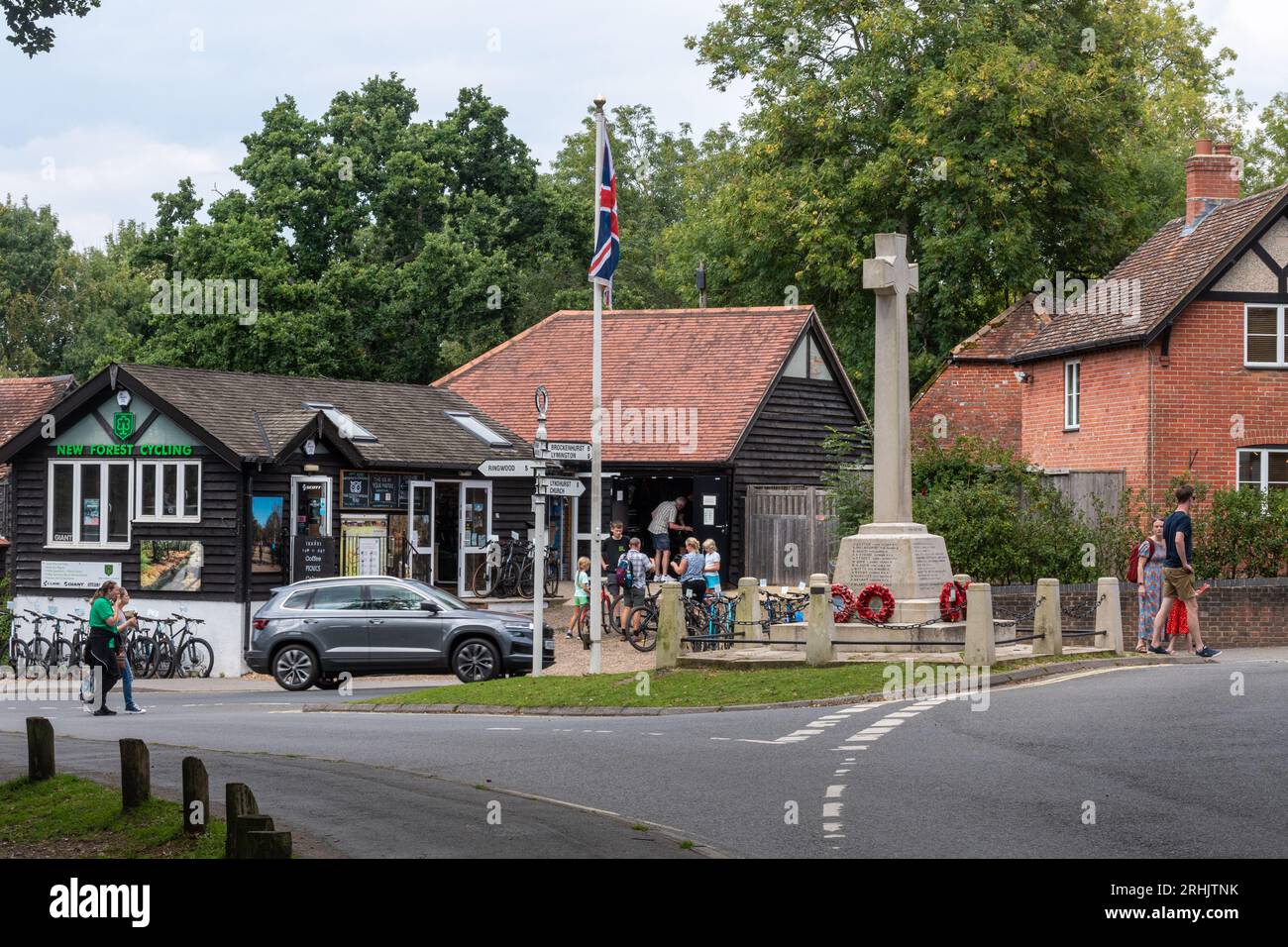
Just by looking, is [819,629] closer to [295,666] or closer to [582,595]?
[295,666]

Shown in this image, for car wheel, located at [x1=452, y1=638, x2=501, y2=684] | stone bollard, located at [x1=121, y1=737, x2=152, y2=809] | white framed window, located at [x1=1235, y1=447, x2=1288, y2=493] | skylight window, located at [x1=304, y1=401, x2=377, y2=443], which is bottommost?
car wheel, located at [x1=452, y1=638, x2=501, y2=684]

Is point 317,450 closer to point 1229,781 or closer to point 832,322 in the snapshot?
point 832,322

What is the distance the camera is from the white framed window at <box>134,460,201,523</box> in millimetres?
33844

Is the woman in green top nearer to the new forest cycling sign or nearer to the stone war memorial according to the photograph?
the stone war memorial

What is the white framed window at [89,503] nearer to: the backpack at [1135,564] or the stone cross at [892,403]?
the stone cross at [892,403]

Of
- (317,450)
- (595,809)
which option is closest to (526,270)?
(317,450)

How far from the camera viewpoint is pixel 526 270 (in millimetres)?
54438

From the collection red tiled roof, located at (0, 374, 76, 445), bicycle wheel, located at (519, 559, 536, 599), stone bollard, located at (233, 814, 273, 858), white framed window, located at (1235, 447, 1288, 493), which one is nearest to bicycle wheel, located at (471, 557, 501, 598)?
bicycle wheel, located at (519, 559, 536, 599)

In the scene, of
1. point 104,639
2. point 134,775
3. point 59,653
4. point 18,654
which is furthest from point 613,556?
point 134,775

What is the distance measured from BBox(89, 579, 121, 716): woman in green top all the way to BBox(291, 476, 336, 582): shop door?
9.37 m

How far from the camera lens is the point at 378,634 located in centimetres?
2712

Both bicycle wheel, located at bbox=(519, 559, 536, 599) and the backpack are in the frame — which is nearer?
the backpack

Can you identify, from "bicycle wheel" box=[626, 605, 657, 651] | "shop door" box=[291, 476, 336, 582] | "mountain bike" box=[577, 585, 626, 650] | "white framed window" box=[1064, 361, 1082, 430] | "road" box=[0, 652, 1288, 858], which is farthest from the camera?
"white framed window" box=[1064, 361, 1082, 430]
